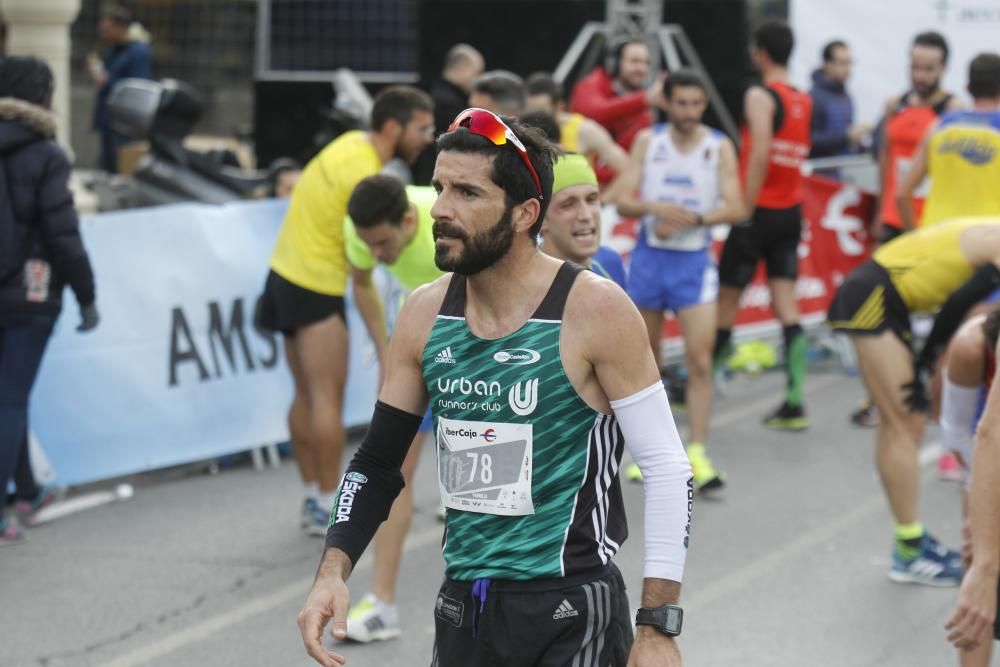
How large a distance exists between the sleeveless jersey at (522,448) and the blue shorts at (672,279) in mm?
4997

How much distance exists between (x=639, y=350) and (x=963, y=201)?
5.65 metres

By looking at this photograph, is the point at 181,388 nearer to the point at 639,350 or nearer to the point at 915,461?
the point at 915,461

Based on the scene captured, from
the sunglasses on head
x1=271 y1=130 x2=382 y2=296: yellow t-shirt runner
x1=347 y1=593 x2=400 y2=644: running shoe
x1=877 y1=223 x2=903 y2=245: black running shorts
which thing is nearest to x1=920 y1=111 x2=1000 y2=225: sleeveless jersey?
x1=877 y1=223 x2=903 y2=245: black running shorts

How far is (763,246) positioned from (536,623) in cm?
681

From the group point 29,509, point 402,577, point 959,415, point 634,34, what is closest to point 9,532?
point 29,509

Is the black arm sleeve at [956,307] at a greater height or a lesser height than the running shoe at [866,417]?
greater

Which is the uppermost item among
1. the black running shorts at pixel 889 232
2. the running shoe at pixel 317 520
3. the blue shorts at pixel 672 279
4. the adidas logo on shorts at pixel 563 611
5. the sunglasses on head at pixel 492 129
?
the sunglasses on head at pixel 492 129

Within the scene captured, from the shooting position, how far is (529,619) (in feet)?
11.2

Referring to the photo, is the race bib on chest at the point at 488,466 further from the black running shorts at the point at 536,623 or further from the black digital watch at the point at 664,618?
the black digital watch at the point at 664,618

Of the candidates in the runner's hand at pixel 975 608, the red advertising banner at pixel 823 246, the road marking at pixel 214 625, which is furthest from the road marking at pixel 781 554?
the red advertising banner at pixel 823 246

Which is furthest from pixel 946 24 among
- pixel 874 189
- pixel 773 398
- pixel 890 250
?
pixel 890 250

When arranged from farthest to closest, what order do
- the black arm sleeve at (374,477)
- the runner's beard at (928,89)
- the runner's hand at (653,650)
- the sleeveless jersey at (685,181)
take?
the runner's beard at (928,89), the sleeveless jersey at (685,181), the black arm sleeve at (374,477), the runner's hand at (653,650)

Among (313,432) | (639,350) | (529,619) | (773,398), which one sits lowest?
(773,398)

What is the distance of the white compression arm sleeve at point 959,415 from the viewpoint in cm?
495
